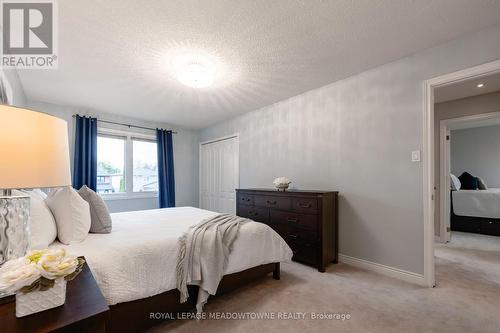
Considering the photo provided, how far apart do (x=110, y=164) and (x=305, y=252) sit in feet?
13.2

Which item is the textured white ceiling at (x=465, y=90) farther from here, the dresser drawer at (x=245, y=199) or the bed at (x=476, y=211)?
the dresser drawer at (x=245, y=199)

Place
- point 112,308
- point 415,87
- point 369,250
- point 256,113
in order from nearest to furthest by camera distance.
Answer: point 112,308, point 415,87, point 369,250, point 256,113

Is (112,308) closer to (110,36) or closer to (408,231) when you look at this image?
(110,36)

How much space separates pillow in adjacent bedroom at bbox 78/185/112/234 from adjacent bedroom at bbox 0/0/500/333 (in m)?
0.01

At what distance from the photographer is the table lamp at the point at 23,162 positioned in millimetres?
745

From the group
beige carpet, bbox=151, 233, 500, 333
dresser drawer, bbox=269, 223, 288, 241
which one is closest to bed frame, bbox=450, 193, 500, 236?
beige carpet, bbox=151, 233, 500, 333

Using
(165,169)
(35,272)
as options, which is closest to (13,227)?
(35,272)

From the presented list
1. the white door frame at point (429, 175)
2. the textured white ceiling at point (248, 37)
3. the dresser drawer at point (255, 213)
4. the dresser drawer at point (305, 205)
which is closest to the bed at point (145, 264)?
the dresser drawer at point (305, 205)

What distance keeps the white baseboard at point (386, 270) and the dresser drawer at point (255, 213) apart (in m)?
1.10

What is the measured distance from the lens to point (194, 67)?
2.36 m

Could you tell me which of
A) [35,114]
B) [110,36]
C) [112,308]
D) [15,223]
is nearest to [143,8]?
[110,36]

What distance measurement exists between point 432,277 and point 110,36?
12.4 ft

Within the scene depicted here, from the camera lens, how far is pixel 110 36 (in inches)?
77.4

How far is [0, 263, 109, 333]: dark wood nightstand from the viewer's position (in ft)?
2.25
